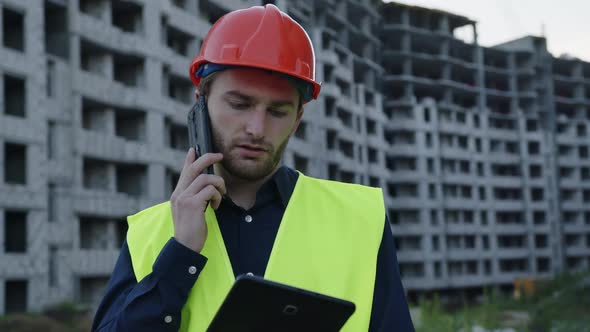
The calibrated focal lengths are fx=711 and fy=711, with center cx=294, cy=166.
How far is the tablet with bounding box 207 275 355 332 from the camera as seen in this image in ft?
6.31

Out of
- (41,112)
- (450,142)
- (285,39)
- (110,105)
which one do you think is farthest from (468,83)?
(285,39)

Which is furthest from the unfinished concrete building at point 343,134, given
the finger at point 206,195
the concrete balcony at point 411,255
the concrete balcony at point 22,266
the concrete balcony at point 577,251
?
the finger at point 206,195

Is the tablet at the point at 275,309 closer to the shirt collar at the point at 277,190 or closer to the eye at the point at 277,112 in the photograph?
the shirt collar at the point at 277,190

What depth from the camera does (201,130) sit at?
257 centimetres

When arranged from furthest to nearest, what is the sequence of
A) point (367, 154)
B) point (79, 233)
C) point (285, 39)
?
point (367, 154), point (79, 233), point (285, 39)

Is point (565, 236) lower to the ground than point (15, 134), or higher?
lower

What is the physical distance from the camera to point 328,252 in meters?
2.49

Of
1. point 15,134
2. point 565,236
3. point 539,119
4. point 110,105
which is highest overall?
point 539,119

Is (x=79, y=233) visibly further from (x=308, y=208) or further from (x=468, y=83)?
(x=468, y=83)

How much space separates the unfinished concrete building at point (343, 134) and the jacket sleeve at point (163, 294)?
1056 centimetres

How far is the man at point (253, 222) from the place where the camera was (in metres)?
2.27

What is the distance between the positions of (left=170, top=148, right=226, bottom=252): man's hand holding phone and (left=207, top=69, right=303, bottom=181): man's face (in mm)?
163

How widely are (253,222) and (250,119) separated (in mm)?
369

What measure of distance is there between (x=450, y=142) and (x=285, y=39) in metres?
63.4
